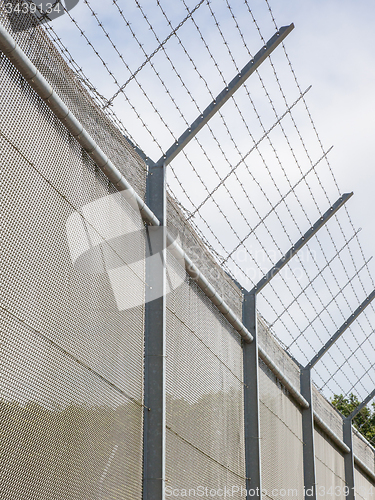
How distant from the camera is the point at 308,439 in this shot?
50.8ft

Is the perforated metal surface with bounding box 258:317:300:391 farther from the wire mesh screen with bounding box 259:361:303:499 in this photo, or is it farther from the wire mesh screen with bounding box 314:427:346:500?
the wire mesh screen with bounding box 314:427:346:500

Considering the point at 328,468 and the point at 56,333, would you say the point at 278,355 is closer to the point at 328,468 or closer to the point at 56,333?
the point at 328,468

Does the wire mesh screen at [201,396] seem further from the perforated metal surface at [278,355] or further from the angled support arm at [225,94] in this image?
the perforated metal surface at [278,355]

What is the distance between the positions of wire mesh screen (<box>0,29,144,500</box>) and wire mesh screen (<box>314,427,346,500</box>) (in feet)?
33.6

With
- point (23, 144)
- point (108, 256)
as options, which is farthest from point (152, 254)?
point (23, 144)

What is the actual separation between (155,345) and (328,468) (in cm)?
1123

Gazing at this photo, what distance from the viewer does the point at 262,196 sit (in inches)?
444

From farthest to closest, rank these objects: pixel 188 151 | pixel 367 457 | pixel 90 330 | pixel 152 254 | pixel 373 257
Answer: pixel 367 457 < pixel 373 257 < pixel 188 151 < pixel 152 254 < pixel 90 330

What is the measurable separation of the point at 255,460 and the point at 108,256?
5.71 meters

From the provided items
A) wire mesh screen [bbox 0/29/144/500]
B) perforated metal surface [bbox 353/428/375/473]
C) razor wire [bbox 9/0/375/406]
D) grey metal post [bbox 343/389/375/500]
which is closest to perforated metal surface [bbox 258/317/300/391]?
razor wire [bbox 9/0/375/406]

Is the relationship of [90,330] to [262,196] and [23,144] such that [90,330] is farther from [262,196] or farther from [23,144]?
[262,196]

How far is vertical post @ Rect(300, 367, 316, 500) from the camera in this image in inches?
591

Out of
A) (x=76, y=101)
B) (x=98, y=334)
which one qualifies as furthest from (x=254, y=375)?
(x=76, y=101)

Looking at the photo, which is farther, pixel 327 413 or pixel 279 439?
pixel 327 413
